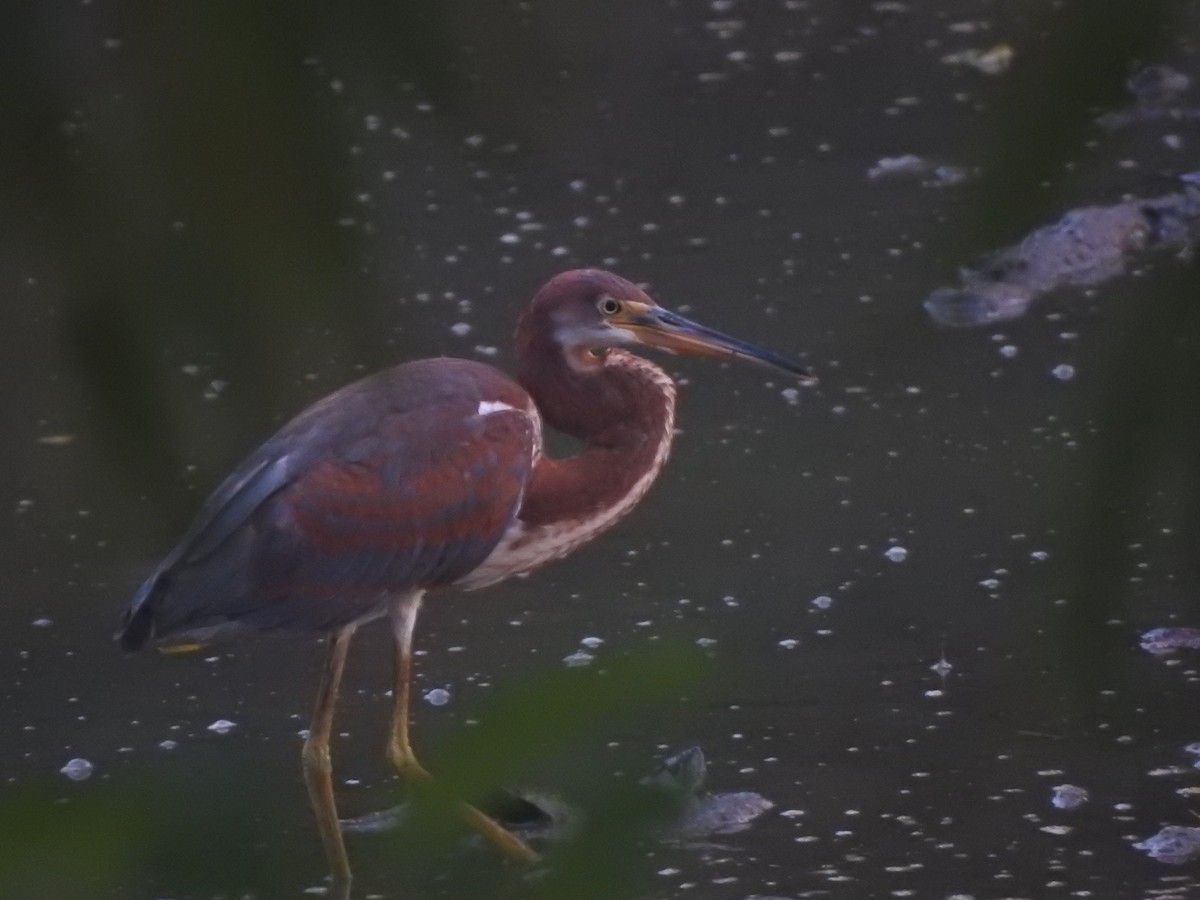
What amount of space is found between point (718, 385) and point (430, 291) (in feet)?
2.40

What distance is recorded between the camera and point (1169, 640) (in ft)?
11.5

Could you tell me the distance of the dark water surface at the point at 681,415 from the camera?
829 mm

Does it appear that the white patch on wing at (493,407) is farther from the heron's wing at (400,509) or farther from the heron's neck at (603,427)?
the heron's neck at (603,427)

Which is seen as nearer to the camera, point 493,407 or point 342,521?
point 342,521

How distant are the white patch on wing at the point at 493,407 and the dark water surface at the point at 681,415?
0.33 m

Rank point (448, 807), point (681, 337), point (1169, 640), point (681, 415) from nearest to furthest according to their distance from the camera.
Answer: point (448, 807) < point (681, 337) < point (1169, 640) < point (681, 415)

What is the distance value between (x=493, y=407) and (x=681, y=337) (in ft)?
1.39

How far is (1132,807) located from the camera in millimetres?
3008

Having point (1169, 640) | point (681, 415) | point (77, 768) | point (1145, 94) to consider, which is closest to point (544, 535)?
point (77, 768)

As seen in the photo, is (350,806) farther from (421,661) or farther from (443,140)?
(443,140)

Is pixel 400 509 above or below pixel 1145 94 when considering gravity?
below

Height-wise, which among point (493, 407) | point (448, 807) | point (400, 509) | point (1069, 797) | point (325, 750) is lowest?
point (1069, 797)

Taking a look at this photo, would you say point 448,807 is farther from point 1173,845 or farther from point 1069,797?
point 1069,797

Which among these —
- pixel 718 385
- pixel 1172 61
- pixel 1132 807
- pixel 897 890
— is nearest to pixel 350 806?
pixel 897 890
